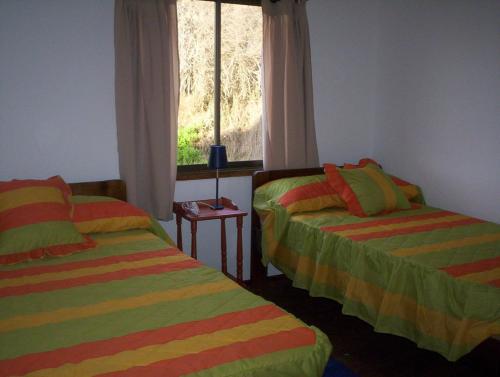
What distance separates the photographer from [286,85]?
361cm

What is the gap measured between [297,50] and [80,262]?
2.29m

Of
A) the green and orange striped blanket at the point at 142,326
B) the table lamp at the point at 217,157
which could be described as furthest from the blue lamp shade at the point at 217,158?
the green and orange striped blanket at the point at 142,326

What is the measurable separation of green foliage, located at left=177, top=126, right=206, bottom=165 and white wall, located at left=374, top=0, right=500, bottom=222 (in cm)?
162

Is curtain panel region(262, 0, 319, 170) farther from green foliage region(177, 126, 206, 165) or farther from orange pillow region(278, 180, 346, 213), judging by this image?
green foliage region(177, 126, 206, 165)

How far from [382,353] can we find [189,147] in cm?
205

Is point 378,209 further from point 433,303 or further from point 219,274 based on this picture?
point 219,274

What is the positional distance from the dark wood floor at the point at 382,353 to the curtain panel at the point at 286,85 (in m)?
1.19

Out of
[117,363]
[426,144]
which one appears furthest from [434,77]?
[117,363]

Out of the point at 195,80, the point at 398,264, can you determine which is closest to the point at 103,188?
the point at 195,80

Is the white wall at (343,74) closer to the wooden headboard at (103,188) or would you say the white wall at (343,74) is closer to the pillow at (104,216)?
the wooden headboard at (103,188)

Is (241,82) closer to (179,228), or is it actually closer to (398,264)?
(179,228)

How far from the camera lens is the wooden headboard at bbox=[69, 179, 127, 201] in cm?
305

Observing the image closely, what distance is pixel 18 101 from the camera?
289 cm

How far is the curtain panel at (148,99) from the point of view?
10.0 feet
